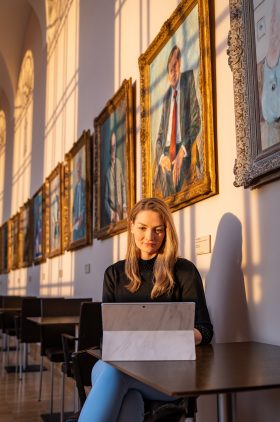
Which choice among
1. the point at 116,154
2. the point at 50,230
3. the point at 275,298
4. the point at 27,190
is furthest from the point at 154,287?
the point at 27,190

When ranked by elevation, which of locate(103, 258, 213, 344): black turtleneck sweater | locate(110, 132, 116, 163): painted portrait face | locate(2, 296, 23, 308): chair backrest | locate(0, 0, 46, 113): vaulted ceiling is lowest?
locate(2, 296, 23, 308): chair backrest

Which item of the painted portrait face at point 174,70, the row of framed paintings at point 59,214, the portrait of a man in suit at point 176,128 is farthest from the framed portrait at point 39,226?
the painted portrait face at point 174,70

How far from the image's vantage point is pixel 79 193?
25.3ft

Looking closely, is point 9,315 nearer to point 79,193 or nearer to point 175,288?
point 79,193

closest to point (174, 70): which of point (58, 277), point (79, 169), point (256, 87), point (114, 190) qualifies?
point (256, 87)

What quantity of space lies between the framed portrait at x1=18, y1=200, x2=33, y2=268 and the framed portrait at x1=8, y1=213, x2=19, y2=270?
504 millimetres

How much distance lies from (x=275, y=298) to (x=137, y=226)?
88 centimetres

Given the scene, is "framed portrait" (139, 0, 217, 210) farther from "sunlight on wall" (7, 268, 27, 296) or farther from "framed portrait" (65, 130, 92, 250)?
"sunlight on wall" (7, 268, 27, 296)

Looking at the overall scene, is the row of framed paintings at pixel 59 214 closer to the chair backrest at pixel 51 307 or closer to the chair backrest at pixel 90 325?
the chair backrest at pixel 51 307

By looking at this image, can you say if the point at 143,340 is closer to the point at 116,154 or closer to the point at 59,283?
the point at 116,154

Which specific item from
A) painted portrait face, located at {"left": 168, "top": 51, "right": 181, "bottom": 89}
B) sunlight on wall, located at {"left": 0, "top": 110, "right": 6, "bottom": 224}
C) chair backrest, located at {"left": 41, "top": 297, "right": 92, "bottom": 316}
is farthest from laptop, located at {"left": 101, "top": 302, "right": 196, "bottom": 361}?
sunlight on wall, located at {"left": 0, "top": 110, "right": 6, "bottom": 224}

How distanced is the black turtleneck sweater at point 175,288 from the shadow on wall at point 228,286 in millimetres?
390

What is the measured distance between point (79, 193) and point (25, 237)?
17.9ft

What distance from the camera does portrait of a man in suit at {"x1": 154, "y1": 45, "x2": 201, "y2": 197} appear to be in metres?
3.88
